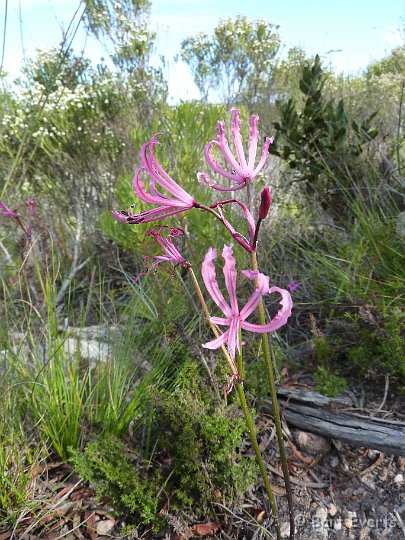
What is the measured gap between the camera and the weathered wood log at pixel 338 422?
194 centimetres

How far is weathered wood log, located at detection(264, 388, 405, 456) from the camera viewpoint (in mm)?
1943

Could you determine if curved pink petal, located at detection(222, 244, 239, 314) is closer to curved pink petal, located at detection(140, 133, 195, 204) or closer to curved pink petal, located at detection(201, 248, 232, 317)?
curved pink petal, located at detection(201, 248, 232, 317)

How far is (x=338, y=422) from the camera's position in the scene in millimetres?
2086

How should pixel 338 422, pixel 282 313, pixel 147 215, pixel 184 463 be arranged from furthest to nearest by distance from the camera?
pixel 338 422 < pixel 184 463 < pixel 147 215 < pixel 282 313

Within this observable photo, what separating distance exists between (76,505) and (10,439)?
37cm

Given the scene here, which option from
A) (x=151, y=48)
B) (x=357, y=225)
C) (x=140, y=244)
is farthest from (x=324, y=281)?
(x=151, y=48)

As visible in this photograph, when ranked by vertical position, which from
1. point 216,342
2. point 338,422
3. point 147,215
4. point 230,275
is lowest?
point 338,422

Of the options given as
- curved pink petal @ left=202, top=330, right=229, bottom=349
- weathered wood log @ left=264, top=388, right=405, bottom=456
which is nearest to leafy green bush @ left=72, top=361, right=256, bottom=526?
weathered wood log @ left=264, top=388, right=405, bottom=456

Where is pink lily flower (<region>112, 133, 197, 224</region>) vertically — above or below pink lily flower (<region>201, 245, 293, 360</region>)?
above

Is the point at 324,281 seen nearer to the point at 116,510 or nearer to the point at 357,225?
the point at 357,225

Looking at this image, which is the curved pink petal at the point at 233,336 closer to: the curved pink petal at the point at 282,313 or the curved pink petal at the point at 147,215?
the curved pink petal at the point at 282,313

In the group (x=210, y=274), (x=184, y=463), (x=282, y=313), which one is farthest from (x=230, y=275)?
(x=184, y=463)

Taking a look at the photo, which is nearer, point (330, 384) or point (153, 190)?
point (153, 190)

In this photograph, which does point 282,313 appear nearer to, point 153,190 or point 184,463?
point 153,190
